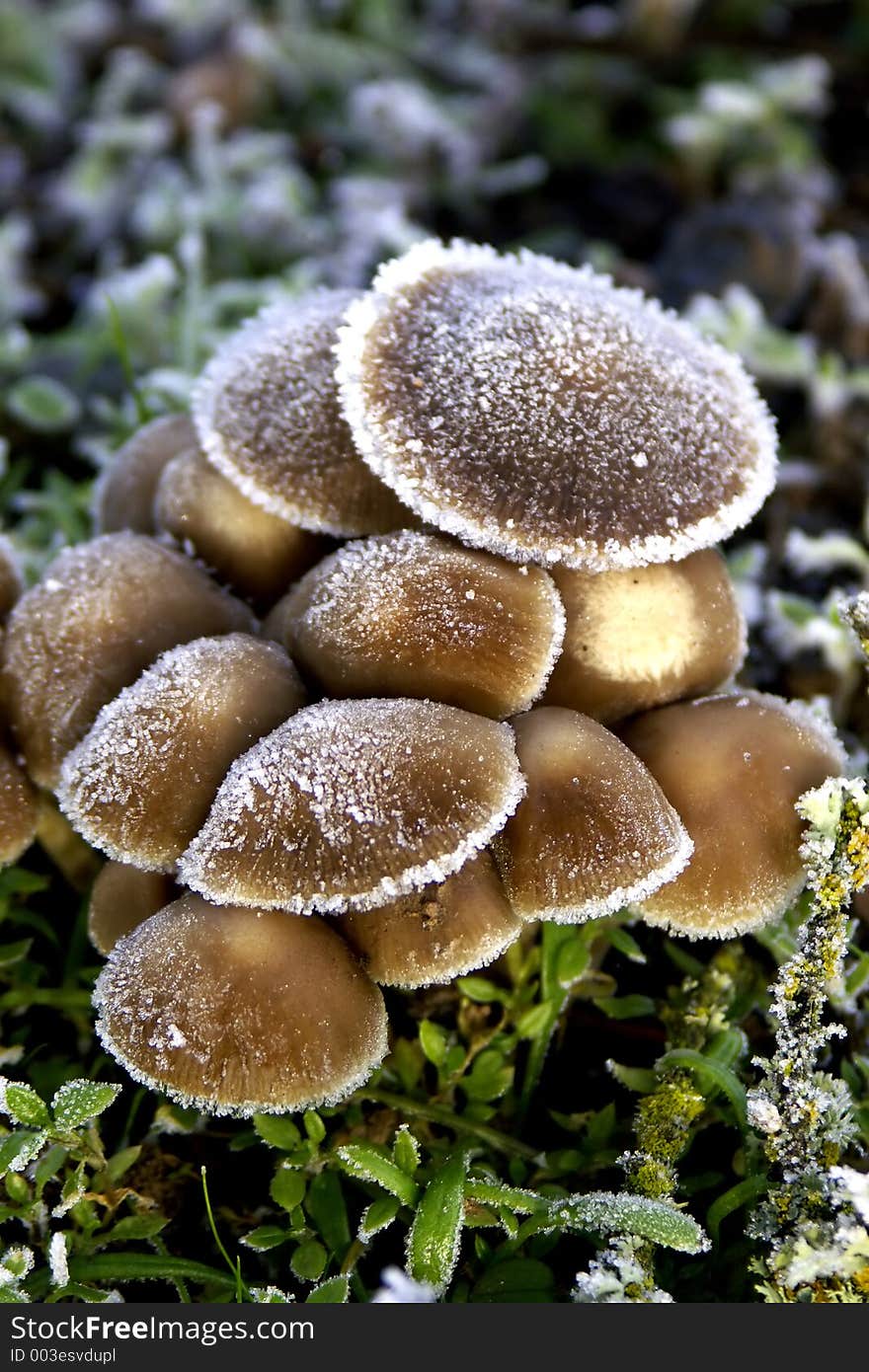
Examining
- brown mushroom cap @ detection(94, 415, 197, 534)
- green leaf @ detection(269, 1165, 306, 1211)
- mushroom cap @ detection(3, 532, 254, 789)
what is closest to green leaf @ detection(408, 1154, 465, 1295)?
green leaf @ detection(269, 1165, 306, 1211)

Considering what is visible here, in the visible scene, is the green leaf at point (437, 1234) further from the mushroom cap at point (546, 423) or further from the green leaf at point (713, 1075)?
the mushroom cap at point (546, 423)

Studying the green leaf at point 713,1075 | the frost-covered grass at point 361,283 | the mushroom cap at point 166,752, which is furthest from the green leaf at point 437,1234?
the mushroom cap at point 166,752

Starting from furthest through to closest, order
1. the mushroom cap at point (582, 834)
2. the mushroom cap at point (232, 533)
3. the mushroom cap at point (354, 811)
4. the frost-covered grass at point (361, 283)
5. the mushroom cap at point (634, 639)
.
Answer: the mushroom cap at point (232, 533)
the mushroom cap at point (634, 639)
the frost-covered grass at point (361, 283)
the mushroom cap at point (582, 834)
the mushroom cap at point (354, 811)

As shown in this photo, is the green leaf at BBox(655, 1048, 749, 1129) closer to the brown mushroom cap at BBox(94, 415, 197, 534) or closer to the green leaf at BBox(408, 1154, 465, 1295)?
the green leaf at BBox(408, 1154, 465, 1295)

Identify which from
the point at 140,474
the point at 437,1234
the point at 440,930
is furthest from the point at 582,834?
the point at 140,474

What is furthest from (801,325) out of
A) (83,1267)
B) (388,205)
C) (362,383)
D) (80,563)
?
(83,1267)

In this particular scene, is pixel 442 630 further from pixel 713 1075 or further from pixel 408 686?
pixel 713 1075
